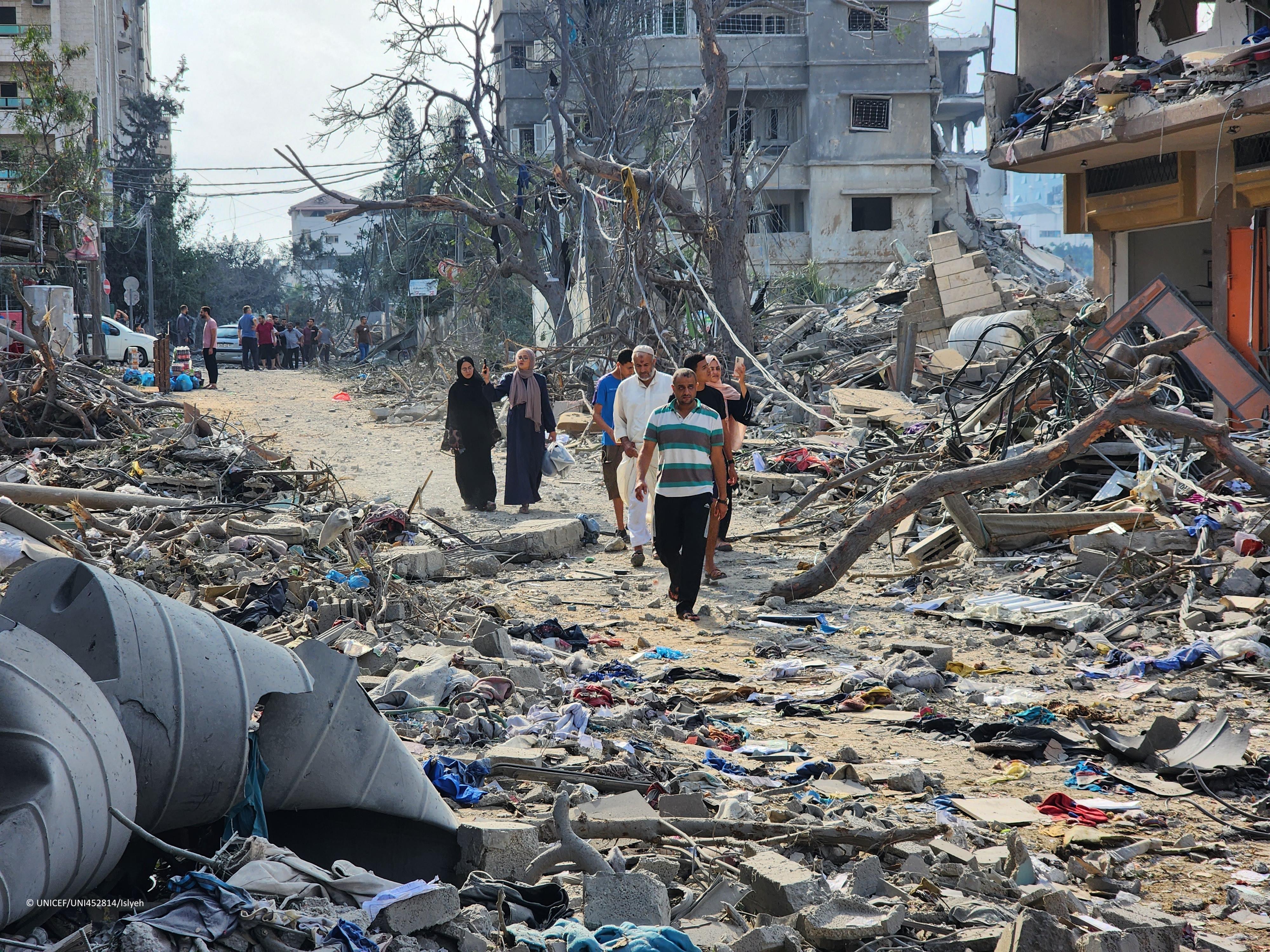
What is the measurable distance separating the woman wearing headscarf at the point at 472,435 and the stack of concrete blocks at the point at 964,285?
11880 mm

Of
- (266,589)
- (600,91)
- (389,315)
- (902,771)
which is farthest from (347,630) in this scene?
(389,315)

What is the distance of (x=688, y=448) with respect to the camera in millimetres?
7508

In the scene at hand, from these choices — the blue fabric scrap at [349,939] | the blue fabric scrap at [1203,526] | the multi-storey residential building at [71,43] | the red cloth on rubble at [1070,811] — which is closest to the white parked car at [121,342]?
the multi-storey residential building at [71,43]

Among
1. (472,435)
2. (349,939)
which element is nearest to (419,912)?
(349,939)

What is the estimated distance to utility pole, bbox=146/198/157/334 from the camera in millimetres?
37125

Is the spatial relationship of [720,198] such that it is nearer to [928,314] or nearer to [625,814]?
[928,314]

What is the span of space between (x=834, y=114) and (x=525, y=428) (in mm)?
25858

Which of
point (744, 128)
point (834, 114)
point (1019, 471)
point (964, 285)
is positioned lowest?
point (1019, 471)

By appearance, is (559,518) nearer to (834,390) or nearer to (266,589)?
(266,589)

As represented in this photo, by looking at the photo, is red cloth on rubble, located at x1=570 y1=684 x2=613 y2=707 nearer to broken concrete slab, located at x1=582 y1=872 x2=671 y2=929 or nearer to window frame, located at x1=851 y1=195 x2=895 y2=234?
broken concrete slab, located at x1=582 y1=872 x2=671 y2=929

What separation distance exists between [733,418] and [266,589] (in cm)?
409

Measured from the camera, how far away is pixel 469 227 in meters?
29.0

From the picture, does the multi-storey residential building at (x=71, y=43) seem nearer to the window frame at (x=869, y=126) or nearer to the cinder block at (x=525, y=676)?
the window frame at (x=869, y=126)

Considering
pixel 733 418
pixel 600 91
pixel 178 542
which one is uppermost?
pixel 600 91
